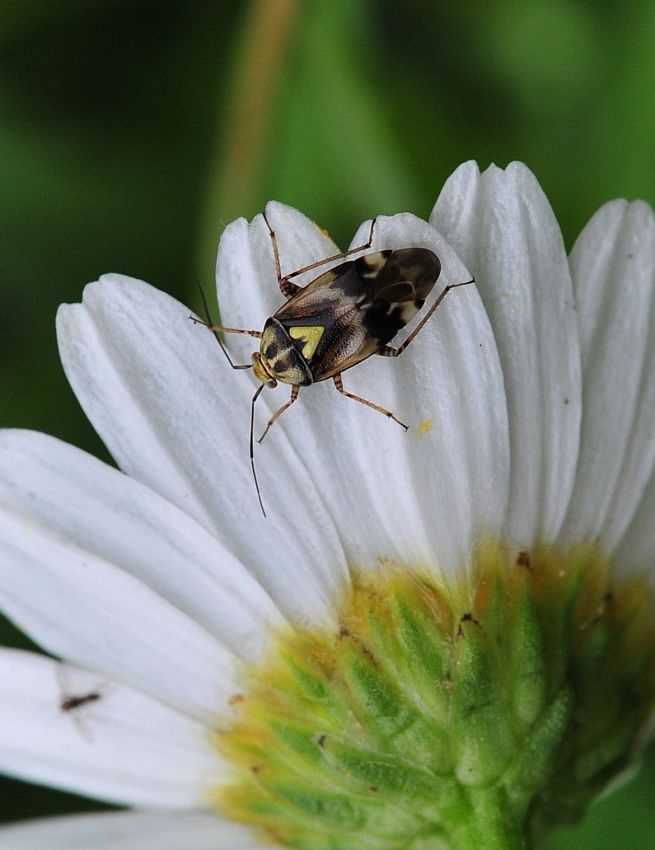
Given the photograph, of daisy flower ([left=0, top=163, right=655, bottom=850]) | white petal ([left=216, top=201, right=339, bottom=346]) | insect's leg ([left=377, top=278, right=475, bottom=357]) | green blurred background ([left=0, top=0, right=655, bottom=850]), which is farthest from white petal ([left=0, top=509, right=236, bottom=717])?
green blurred background ([left=0, top=0, right=655, bottom=850])

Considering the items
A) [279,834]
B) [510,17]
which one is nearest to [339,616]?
[279,834]

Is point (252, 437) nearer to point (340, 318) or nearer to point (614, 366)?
point (340, 318)

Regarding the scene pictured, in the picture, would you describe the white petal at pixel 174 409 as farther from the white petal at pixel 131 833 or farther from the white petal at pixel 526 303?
the white petal at pixel 131 833

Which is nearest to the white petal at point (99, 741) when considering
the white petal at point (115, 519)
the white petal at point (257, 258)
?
the white petal at point (115, 519)

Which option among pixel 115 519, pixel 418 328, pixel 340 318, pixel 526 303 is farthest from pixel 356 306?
pixel 115 519

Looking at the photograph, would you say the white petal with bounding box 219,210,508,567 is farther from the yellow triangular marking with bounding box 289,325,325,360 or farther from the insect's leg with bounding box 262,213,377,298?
the yellow triangular marking with bounding box 289,325,325,360
